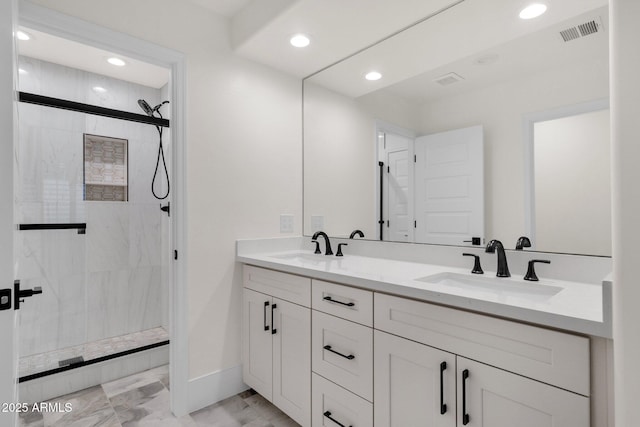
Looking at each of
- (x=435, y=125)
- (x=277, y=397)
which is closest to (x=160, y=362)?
(x=277, y=397)

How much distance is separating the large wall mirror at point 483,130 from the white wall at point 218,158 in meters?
0.54

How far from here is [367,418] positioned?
1303 millimetres

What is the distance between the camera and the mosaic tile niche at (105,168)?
2.67 m

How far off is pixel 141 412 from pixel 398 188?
199 centimetres

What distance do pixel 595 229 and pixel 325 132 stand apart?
1.67 m

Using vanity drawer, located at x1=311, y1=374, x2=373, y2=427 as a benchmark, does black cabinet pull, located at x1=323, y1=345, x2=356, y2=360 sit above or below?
above

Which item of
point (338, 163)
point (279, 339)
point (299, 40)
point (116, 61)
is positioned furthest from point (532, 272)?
point (116, 61)

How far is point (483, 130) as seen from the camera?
1.54 metres

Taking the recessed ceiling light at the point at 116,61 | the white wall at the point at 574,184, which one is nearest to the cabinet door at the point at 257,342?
the white wall at the point at 574,184

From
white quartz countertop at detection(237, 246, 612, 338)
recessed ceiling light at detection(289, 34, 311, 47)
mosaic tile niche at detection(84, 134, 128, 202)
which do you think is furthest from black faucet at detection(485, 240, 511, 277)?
mosaic tile niche at detection(84, 134, 128, 202)

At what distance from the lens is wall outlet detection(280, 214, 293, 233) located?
235cm

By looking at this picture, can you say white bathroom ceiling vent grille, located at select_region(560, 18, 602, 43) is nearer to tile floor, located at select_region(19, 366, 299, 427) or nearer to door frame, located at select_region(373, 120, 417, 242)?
door frame, located at select_region(373, 120, 417, 242)

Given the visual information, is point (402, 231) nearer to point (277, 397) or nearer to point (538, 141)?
point (538, 141)

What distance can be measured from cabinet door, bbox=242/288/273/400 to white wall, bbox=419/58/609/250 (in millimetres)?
1271
